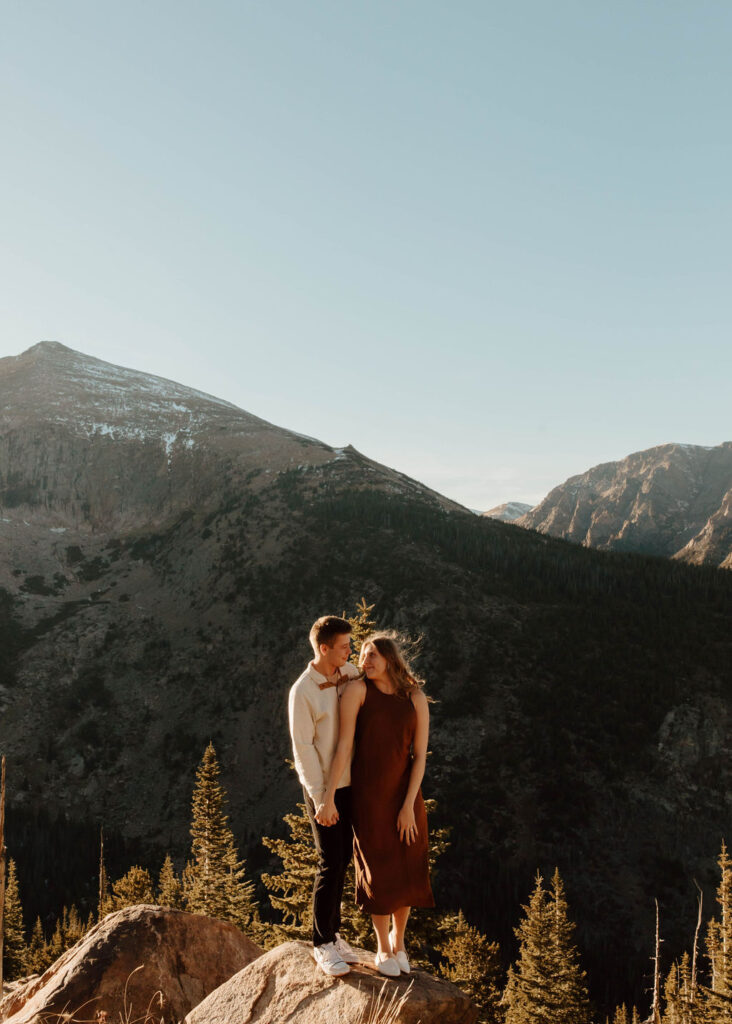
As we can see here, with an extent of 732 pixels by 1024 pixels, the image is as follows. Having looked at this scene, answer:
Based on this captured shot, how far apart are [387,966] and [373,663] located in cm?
318

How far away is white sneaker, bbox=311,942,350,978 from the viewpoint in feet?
21.5

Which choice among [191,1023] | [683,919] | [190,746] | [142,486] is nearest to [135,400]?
[142,486]

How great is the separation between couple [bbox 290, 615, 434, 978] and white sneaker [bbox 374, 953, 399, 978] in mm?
14

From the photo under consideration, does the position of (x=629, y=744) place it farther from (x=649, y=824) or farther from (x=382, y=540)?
(x=382, y=540)

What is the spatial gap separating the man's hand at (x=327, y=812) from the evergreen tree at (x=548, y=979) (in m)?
29.0

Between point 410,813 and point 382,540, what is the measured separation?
301ft

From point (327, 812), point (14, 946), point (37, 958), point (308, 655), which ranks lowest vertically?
point (14, 946)

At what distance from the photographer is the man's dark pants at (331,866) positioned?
6.89m

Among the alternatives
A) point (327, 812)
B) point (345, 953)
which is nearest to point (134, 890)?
point (345, 953)

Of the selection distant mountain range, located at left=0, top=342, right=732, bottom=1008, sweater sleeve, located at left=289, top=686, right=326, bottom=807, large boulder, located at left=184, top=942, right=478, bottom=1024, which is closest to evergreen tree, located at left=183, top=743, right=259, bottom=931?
large boulder, located at left=184, top=942, right=478, bottom=1024

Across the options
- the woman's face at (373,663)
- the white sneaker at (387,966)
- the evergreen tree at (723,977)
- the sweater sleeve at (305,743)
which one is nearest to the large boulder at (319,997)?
the white sneaker at (387,966)

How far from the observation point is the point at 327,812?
6.68 m

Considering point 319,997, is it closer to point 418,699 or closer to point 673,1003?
point 418,699

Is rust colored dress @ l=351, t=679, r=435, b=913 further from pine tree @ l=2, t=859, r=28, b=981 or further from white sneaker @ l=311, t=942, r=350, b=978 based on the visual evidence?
pine tree @ l=2, t=859, r=28, b=981
